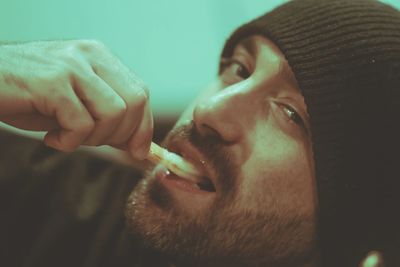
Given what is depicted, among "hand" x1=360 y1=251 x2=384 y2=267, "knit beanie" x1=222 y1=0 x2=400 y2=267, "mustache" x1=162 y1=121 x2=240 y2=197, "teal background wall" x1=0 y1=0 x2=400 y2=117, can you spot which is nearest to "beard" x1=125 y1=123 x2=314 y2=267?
"mustache" x1=162 y1=121 x2=240 y2=197

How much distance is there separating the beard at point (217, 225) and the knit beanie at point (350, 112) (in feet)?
0.39

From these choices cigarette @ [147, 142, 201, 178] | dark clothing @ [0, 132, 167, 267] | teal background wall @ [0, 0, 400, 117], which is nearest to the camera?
cigarette @ [147, 142, 201, 178]

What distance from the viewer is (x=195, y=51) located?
7.61ft

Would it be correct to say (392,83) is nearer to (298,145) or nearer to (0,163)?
(298,145)

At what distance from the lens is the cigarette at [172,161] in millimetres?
1001

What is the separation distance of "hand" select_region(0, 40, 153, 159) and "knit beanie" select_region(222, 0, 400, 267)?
49 centimetres

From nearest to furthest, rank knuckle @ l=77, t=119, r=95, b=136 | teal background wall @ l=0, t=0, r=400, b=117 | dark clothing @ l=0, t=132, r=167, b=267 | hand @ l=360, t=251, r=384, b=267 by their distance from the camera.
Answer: knuckle @ l=77, t=119, r=95, b=136, hand @ l=360, t=251, r=384, b=267, dark clothing @ l=0, t=132, r=167, b=267, teal background wall @ l=0, t=0, r=400, b=117

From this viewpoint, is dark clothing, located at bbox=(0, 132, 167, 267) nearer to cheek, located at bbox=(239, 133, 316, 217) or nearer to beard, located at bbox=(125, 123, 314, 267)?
beard, located at bbox=(125, 123, 314, 267)

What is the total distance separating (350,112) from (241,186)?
0.34 m

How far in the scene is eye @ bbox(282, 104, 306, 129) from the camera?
1.17 meters

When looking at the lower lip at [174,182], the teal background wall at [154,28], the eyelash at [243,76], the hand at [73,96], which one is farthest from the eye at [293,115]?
the teal background wall at [154,28]

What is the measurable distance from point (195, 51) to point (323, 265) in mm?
1420

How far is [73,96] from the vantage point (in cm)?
79

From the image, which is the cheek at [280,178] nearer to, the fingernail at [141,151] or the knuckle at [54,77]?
the fingernail at [141,151]
